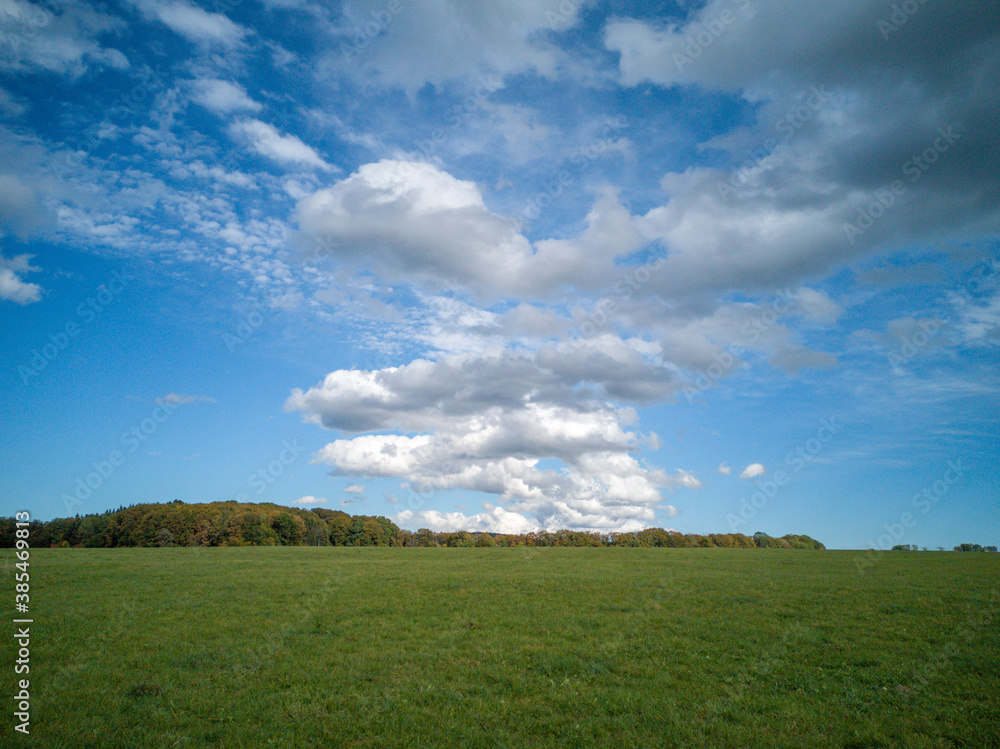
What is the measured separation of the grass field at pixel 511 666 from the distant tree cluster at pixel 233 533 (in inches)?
2567

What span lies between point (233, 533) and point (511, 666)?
127m

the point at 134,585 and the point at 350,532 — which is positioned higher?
the point at 134,585

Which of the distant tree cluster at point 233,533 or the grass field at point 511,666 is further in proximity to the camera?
the distant tree cluster at point 233,533

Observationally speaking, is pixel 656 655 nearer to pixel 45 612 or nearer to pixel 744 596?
pixel 744 596

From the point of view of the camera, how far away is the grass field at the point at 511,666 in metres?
12.3

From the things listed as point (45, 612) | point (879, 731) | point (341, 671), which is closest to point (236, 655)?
point (341, 671)

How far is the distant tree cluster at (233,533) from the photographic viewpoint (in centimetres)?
11050

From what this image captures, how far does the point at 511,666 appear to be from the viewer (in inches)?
671

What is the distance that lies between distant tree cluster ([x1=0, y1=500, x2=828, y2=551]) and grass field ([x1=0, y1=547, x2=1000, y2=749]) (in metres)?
65.2

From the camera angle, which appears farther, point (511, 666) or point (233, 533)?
point (233, 533)

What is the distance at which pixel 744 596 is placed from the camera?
28.9 metres

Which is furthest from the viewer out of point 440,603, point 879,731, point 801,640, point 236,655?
point 440,603

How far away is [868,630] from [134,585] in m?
40.4

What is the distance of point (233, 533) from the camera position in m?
122
